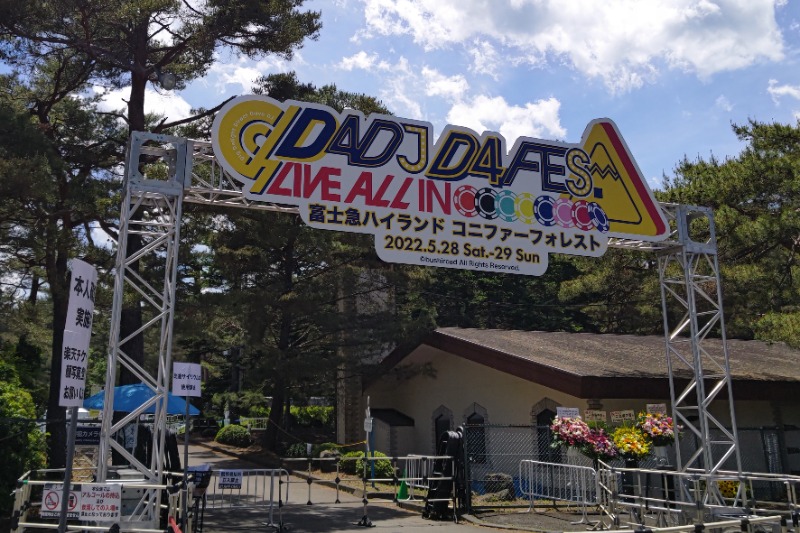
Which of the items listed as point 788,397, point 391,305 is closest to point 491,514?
point 788,397

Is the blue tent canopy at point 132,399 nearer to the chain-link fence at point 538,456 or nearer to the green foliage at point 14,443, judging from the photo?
the green foliage at point 14,443

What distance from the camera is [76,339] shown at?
5777 millimetres

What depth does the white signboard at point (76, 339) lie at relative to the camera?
18.4 feet

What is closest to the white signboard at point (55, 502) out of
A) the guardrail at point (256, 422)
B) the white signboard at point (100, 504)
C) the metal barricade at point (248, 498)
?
the white signboard at point (100, 504)

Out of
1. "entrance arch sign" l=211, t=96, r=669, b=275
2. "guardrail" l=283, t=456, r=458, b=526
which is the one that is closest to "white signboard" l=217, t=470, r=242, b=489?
"guardrail" l=283, t=456, r=458, b=526

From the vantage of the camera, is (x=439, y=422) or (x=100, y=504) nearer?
(x=100, y=504)

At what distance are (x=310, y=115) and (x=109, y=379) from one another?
5.43 m

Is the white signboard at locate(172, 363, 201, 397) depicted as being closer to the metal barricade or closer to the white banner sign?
the metal barricade

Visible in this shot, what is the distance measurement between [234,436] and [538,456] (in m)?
18.7

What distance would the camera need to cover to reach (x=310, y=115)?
11836mm

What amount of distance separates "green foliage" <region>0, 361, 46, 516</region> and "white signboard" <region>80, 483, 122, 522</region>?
5.12 m

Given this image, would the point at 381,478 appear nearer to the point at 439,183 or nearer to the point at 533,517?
the point at 533,517

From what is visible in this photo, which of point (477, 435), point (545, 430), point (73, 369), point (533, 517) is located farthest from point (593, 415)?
point (73, 369)

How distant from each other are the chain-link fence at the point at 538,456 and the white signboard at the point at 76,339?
11181 millimetres
